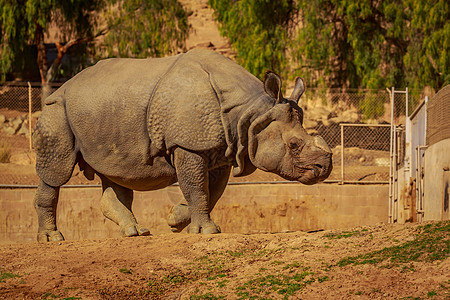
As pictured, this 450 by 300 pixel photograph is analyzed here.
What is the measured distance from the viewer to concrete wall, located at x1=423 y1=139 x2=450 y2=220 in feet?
34.4

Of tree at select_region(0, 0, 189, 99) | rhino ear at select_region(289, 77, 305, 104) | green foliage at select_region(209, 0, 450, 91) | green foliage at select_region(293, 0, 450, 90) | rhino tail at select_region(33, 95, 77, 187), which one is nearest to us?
rhino ear at select_region(289, 77, 305, 104)

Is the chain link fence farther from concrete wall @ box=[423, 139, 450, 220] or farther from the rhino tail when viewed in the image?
the rhino tail

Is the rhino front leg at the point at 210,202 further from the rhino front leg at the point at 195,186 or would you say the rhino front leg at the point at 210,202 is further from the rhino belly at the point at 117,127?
the rhino belly at the point at 117,127

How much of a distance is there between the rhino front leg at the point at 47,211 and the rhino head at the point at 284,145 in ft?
8.60

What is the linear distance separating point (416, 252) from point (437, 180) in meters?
5.19

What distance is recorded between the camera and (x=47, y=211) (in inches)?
362

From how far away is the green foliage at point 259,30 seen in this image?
78.1ft

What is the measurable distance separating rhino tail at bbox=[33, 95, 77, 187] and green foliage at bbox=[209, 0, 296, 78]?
15.1 metres

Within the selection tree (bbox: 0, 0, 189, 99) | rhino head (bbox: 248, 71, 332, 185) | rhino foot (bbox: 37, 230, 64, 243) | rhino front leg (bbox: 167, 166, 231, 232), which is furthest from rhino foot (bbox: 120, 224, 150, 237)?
tree (bbox: 0, 0, 189, 99)

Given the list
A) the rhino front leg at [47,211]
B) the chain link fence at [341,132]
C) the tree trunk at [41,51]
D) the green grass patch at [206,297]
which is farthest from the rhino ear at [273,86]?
the tree trunk at [41,51]

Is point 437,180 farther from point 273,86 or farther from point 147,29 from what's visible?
point 147,29

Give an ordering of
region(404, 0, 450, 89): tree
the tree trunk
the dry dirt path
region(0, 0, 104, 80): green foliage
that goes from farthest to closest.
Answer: the dry dirt path → the tree trunk → region(0, 0, 104, 80): green foliage → region(404, 0, 450, 89): tree

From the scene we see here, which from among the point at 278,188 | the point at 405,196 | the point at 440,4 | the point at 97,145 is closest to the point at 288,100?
the point at 97,145

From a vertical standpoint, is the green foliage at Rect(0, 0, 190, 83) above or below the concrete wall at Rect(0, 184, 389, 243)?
above
